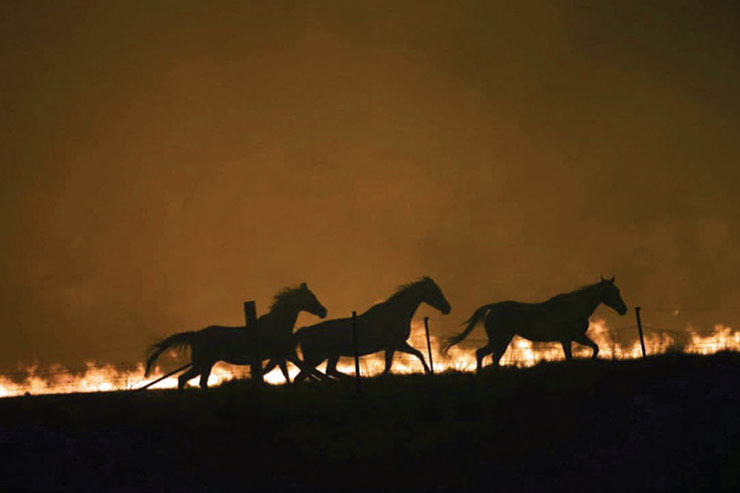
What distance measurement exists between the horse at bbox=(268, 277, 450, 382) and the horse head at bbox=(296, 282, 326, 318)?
0.87m

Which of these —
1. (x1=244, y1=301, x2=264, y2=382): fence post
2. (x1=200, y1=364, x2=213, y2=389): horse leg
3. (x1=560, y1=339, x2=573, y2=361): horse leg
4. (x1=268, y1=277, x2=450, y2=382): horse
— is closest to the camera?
(x1=244, y1=301, x2=264, y2=382): fence post

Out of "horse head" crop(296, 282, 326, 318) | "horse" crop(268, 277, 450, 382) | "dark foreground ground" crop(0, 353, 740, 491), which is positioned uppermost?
"horse head" crop(296, 282, 326, 318)

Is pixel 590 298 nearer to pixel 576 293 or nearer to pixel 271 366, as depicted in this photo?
pixel 576 293

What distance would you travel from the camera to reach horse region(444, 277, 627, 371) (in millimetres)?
20766

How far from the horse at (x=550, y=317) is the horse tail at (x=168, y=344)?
7.19m

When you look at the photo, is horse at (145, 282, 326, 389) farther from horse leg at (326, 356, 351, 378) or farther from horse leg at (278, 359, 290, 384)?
horse leg at (326, 356, 351, 378)

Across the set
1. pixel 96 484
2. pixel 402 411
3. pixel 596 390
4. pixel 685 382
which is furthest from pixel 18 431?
pixel 685 382

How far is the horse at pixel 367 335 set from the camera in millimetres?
20094

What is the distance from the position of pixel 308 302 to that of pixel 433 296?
3.24m

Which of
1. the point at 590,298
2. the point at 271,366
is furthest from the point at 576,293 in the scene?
the point at 271,366

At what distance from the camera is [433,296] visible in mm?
21797

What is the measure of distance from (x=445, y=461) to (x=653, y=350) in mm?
9154

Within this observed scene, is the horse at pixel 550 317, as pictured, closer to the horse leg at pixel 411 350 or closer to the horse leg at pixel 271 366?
the horse leg at pixel 411 350

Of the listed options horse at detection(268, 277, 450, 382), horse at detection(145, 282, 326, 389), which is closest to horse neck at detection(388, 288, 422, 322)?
horse at detection(268, 277, 450, 382)
